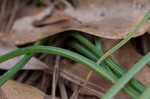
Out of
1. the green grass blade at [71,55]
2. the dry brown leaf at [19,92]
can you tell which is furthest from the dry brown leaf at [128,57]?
the dry brown leaf at [19,92]

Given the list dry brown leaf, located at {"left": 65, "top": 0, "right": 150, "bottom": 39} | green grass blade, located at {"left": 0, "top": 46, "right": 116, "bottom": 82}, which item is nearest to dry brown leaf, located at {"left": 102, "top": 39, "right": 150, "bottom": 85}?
dry brown leaf, located at {"left": 65, "top": 0, "right": 150, "bottom": 39}

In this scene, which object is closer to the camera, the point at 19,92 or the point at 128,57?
the point at 19,92

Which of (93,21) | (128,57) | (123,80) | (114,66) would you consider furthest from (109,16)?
(123,80)

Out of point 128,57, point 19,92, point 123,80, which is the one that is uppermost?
point 123,80

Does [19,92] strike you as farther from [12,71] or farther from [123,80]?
[123,80]


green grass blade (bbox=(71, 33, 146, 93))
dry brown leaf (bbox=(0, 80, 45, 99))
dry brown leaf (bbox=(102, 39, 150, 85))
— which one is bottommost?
dry brown leaf (bbox=(0, 80, 45, 99))

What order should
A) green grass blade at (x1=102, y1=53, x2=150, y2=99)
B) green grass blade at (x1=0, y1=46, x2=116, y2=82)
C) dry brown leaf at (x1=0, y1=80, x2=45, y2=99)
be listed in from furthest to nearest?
dry brown leaf at (x1=0, y1=80, x2=45, y2=99), green grass blade at (x1=0, y1=46, x2=116, y2=82), green grass blade at (x1=102, y1=53, x2=150, y2=99)

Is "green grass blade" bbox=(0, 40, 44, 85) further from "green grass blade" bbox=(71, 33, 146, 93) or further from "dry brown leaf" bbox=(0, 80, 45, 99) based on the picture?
"green grass blade" bbox=(71, 33, 146, 93)

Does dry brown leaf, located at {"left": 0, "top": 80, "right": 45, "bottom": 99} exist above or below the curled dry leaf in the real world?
below
